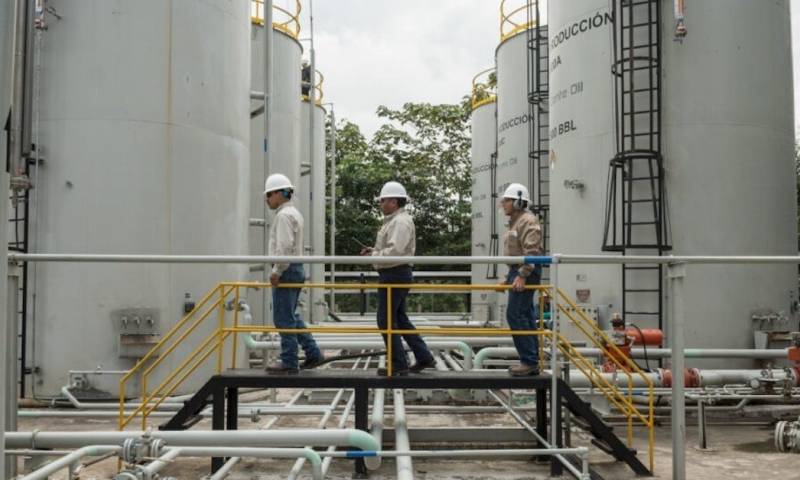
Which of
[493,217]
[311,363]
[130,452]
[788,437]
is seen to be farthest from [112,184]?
[493,217]

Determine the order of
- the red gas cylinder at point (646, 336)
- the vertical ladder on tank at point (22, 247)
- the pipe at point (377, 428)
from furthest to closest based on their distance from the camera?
the vertical ladder on tank at point (22, 247), the red gas cylinder at point (646, 336), the pipe at point (377, 428)

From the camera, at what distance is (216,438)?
14.2ft

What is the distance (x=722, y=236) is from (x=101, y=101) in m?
8.24

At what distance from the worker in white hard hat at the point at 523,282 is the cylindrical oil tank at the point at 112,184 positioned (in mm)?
4896

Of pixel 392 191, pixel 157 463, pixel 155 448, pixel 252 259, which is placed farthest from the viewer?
pixel 392 191

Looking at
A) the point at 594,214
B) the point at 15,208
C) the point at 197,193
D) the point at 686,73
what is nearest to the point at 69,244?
the point at 15,208

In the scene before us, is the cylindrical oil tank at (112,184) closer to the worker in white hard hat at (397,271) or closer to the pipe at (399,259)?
the pipe at (399,259)

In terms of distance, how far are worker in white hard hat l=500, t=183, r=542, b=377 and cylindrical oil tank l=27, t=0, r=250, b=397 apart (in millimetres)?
4896

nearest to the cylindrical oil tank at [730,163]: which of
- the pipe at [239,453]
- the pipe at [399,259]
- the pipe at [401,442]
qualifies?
the pipe at [399,259]

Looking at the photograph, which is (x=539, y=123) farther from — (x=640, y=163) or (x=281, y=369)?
(x=281, y=369)

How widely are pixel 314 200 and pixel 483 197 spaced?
523 cm

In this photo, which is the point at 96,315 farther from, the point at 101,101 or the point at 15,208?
the point at 101,101

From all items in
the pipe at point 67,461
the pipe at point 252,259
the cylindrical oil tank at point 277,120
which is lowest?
the pipe at point 67,461

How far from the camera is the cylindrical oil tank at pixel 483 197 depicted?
19.9 meters
